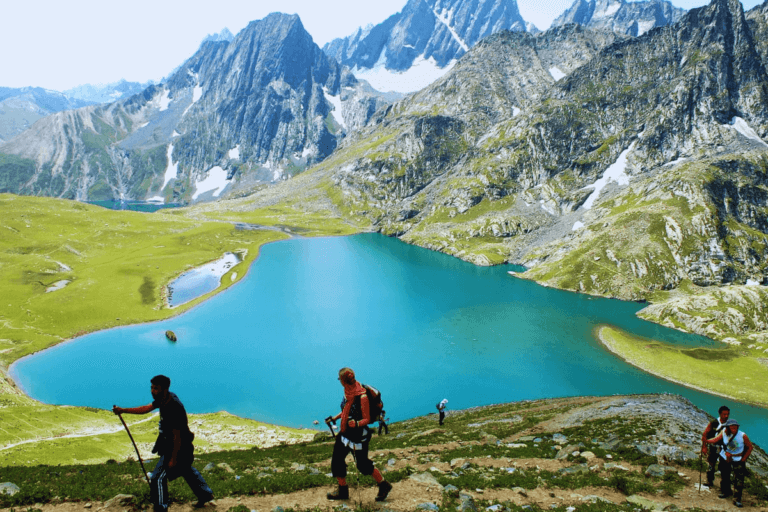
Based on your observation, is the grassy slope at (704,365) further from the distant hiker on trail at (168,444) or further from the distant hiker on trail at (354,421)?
the distant hiker on trail at (168,444)

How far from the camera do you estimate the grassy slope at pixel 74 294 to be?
4206 centimetres

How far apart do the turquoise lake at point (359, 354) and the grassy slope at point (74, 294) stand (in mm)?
8013

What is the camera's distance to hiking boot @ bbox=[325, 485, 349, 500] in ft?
46.8

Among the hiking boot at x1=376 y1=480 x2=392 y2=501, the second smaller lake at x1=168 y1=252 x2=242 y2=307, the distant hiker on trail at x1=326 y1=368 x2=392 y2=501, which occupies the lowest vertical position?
the second smaller lake at x1=168 y1=252 x2=242 y2=307

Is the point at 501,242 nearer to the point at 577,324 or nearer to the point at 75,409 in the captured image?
the point at 577,324

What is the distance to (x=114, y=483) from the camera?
1675 cm

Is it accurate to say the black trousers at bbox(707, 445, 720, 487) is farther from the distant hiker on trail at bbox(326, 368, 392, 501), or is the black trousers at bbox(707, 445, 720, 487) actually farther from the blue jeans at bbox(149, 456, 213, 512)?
the blue jeans at bbox(149, 456, 213, 512)

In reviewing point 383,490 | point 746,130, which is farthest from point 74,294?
point 746,130

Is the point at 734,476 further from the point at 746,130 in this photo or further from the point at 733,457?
the point at 746,130

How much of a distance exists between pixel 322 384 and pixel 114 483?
5170cm

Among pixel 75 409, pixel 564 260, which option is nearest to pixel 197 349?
pixel 75 409

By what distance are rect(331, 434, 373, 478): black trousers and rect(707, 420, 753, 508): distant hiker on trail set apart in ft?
50.9

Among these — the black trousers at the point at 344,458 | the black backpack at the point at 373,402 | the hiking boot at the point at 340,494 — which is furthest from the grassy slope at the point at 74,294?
the black backpack at the point at 373,402

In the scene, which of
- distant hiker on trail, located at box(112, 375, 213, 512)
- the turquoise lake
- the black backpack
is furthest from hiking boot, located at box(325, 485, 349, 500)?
the turquoise lake
